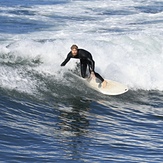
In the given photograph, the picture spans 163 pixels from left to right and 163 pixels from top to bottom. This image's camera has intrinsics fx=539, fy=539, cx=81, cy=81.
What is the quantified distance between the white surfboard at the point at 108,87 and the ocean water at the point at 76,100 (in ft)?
0.55

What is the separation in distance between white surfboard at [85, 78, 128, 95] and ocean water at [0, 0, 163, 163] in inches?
6.6

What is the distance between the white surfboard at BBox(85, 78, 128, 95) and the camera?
49.0 feet

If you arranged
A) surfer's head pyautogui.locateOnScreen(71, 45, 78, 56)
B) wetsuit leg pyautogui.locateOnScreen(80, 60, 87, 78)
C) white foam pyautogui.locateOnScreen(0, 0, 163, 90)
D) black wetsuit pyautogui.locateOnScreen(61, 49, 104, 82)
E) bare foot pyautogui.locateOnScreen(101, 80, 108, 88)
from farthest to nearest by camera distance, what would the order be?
1. white foam pyautogui.locateOnScreen(0, 0, 163, 90)
2. bare foot pyautogui.locateOnScreen(101, 80, 108, 88)
3. wetsuit leg pyautogui.locateOnScreen(80, 60, 87, 78)
4. black wetsuit pyautogui.locateOnScreen(61, 49, 104, 82)
5. surfer's head pyautogui.locateOnScreen(71, 45, 78, 56)

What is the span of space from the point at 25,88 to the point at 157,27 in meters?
13.7

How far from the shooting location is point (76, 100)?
14.4 metres

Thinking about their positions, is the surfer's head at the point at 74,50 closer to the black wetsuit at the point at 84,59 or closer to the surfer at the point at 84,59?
the surfer at the point at 84,59

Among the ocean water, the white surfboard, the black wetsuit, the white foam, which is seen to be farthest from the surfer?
the white foam

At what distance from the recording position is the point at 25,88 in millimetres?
14156

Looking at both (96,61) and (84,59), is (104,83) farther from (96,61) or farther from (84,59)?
(96,61)

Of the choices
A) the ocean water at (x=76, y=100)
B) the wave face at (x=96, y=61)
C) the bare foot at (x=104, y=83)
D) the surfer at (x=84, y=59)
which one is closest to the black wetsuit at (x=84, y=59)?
the surfer at (x=84, y=59)

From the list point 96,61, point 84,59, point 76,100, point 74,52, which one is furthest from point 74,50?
point 96,61

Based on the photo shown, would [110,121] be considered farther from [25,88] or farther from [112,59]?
[112,59]

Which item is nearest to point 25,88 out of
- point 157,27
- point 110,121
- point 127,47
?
point 110,121

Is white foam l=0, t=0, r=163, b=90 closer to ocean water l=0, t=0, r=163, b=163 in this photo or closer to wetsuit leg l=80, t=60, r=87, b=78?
ocean water l=0, t=0, r=163, b=163
